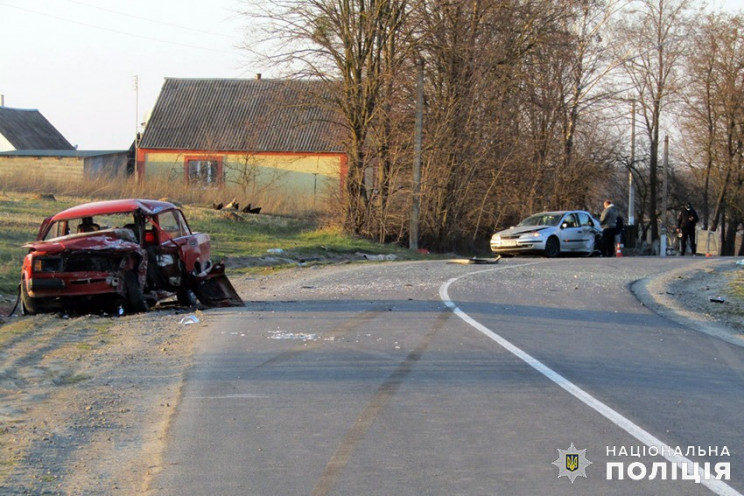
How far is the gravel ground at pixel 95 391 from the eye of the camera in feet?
18.8

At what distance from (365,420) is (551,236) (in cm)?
2226

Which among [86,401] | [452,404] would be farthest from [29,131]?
[452,404]

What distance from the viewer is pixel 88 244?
42.2 feet

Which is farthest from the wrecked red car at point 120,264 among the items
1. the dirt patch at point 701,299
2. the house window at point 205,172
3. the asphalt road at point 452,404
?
the house window at point 205,172

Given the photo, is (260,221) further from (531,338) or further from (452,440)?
(452,440)

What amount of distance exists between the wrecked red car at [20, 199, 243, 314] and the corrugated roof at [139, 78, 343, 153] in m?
32.7

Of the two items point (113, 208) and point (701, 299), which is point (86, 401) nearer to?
point (113, 208)

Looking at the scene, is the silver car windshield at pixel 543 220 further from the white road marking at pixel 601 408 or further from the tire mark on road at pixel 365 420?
the tire mark on road at pixel 365 420

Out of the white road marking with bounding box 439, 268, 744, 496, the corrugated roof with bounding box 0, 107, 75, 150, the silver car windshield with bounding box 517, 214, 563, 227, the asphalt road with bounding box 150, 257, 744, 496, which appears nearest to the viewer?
the white road marking with bounding box 439, 268, 744, 496

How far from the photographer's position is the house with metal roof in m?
49.8

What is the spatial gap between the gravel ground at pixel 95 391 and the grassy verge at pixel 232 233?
615 cm

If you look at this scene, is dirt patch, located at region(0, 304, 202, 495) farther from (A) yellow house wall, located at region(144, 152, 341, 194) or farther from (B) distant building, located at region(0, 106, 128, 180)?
(A) yellow house wall, located at region(144, 152, 341, 194)

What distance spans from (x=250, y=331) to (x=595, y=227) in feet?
69.2

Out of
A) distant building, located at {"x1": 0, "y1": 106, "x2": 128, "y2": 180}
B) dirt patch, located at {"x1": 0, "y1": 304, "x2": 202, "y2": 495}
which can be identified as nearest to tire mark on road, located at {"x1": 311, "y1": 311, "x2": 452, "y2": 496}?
dirt patch, located at {"x1": 0, "y1": 304, "x2": 202, "y2": 495}
